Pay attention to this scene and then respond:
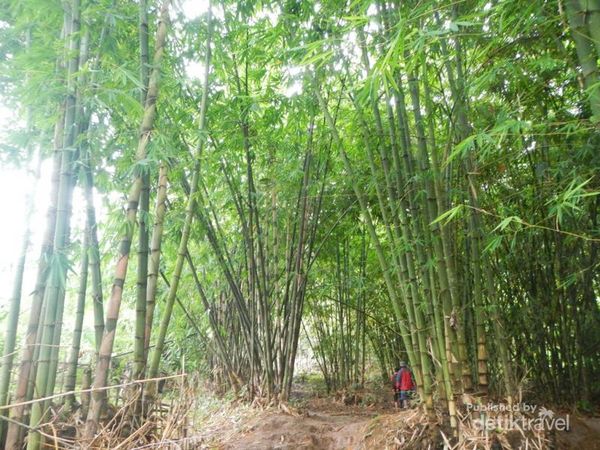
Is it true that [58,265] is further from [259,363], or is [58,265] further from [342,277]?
[342,277]

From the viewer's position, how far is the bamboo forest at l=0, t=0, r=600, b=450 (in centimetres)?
192

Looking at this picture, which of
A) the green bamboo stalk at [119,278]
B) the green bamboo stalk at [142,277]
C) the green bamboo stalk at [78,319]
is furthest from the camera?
the green bamboo stalk at [78,319]

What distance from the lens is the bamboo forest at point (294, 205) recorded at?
6.28ft

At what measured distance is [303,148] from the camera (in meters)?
4.08

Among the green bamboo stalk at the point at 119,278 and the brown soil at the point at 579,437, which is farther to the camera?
the brown soil at the point at 579,437

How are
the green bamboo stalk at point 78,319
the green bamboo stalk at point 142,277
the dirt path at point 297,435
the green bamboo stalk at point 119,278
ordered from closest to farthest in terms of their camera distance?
the green bamboo stalk at point 119,278
the green bamboo stalk at point 142,277
the green bamboo stalk at point 78,319
the dirt path at point 297,435

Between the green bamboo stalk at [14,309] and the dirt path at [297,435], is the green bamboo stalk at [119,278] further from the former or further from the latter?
the dirt path at [297,435]

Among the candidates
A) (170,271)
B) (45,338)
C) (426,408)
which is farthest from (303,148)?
(45,338)

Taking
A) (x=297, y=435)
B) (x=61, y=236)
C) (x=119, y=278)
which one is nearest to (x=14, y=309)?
(x=61, y=236)

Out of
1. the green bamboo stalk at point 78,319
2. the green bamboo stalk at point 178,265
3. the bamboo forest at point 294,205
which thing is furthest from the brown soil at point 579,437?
the green bamboo stalk at point 78,319

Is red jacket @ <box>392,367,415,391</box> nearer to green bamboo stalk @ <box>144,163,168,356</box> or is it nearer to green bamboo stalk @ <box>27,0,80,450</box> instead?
green bamboo stalk @ <box>144,163,168,356</box>

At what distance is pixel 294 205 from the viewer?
4.36 meters

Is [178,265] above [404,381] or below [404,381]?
above

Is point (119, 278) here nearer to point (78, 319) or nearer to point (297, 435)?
point (78, 319)
